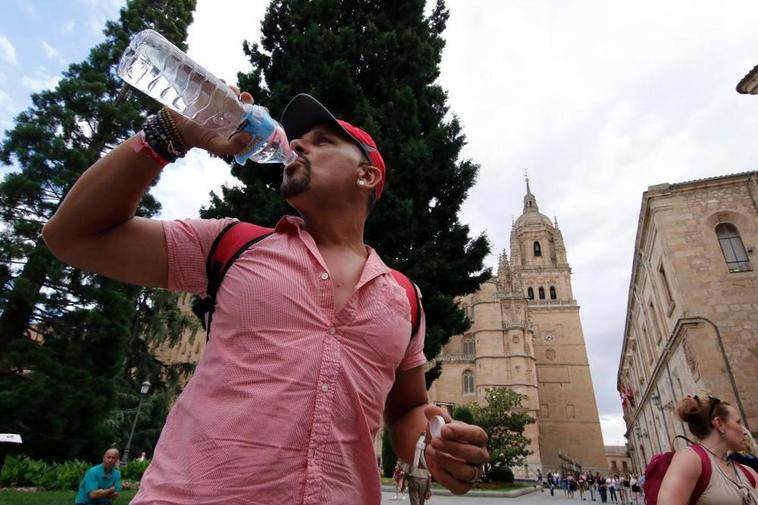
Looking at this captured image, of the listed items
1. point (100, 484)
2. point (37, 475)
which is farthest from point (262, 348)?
point (37, 475)

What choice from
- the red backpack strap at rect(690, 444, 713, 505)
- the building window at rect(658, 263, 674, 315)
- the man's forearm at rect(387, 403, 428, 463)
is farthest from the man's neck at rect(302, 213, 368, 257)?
the building window at rect(658, 263, 674, 315)

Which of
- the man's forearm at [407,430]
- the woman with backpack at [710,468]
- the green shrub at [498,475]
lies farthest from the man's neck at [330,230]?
the green shrub at [498,475]

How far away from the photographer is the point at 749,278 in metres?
13.8

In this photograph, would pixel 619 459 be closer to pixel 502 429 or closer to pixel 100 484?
pixel 502 429

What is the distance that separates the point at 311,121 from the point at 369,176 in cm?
36

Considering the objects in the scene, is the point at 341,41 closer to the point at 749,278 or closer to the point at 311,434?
the point at 311,434

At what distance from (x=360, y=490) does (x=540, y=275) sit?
210 feet

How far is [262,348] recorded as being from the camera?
122cm

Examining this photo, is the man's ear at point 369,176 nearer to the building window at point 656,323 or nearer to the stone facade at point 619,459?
the building window at point 656,323

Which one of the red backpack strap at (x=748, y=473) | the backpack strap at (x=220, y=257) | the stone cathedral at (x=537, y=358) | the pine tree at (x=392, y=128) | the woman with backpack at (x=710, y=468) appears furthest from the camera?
the stone cathedral at (x=537, y=358)

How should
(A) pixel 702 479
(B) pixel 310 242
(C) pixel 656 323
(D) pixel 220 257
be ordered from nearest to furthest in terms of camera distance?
(D) pixel 220 257, (B) pixel 310 242, (A) pixel 702 479, (C) pixel 656 323

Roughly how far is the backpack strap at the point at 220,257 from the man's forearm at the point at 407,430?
2.89ft

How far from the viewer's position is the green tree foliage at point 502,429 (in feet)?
95.3

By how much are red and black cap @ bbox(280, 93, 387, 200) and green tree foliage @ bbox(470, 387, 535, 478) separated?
31.1 m
